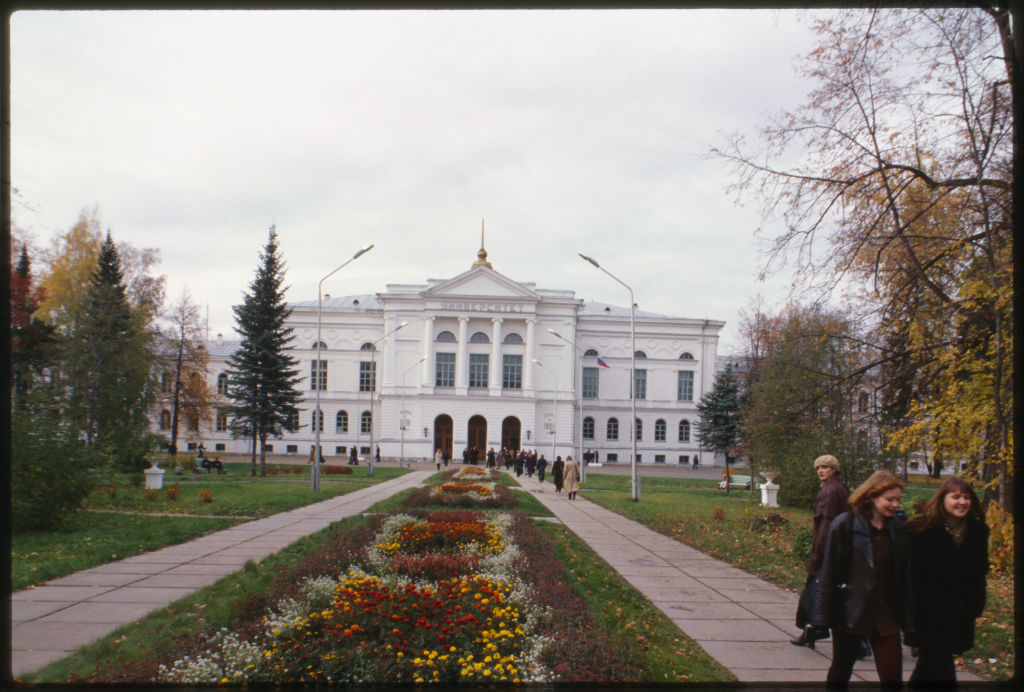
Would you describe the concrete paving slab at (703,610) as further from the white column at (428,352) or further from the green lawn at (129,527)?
the white column at (428,352)

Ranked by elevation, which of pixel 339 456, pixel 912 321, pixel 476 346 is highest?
pixel 476 346

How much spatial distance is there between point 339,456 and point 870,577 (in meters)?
63.8

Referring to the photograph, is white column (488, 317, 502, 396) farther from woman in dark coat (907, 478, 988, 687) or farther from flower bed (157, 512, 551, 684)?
woman in dark coat (907, 478, 988, 687)

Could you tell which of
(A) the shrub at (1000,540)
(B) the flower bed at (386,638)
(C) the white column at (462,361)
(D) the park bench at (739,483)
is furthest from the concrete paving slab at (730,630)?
(C) the white column at (462,361)

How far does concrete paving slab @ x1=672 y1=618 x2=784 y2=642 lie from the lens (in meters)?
7.15

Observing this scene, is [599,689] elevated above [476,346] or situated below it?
below

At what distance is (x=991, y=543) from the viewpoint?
11.2m

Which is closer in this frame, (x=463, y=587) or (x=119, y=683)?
(x=119, y=683)

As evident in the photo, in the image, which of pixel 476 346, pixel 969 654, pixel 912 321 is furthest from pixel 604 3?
pixel 476 346

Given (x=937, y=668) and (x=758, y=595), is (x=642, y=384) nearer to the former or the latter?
(x=758, y=595)

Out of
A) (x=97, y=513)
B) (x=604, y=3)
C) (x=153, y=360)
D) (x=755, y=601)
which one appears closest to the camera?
(x=604, y=3)

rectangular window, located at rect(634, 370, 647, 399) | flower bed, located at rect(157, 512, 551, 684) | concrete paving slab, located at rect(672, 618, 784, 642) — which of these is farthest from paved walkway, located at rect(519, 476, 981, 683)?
rectangular window, located at rect(634, 370, 647, 399)

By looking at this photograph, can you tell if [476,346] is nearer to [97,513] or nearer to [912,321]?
[97,513]

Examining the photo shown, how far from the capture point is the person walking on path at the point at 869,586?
492 centimetres
